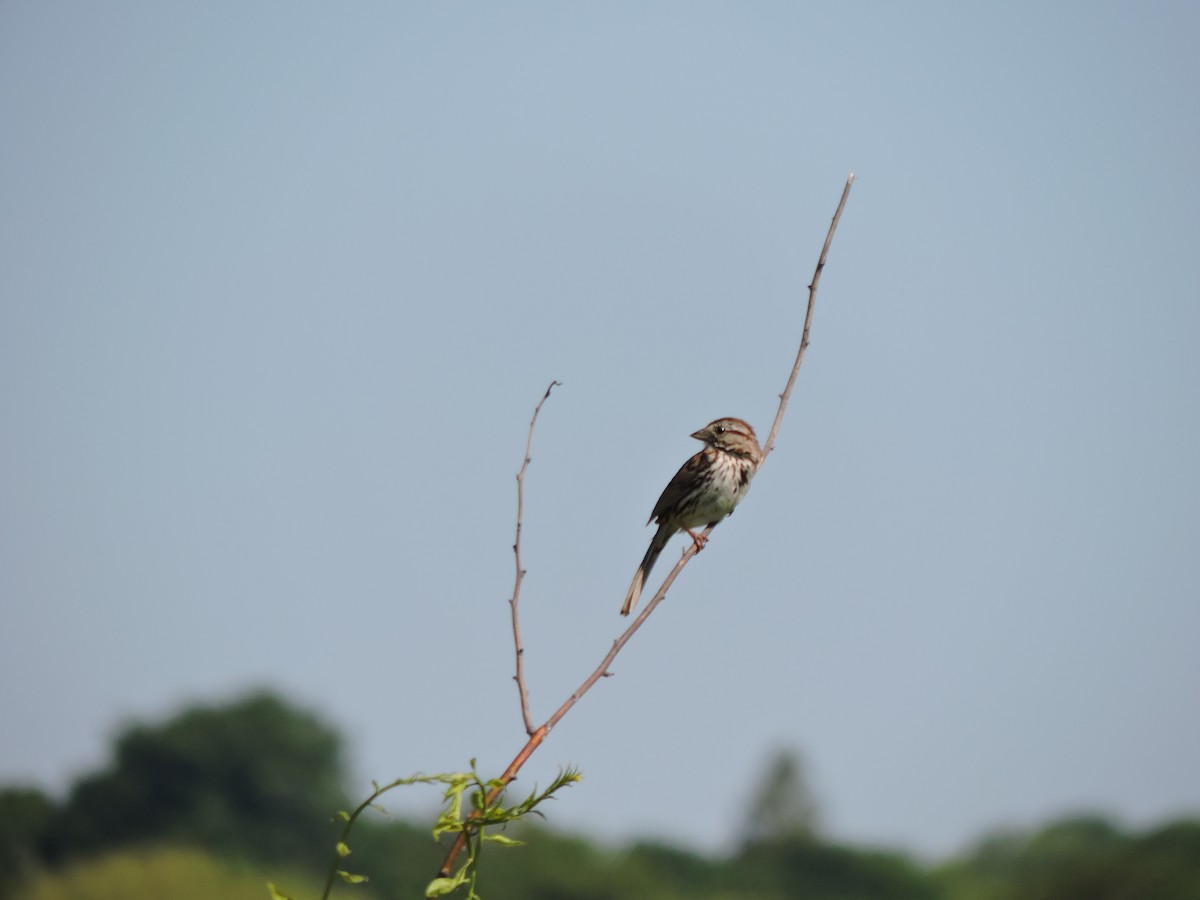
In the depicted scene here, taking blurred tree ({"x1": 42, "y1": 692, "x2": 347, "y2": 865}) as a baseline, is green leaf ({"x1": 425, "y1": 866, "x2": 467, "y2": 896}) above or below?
below

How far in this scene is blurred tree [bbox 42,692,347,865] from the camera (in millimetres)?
104375

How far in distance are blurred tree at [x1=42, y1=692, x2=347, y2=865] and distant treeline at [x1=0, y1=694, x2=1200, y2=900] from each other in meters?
0.10

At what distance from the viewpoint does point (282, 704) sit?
378 ft

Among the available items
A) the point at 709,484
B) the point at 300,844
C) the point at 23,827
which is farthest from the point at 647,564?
the point at 300,844

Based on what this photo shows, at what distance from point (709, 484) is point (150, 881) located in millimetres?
83023

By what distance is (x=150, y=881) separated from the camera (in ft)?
282

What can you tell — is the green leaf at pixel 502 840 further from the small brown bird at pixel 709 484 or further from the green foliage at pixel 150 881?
the green foliage at pixel 150 881

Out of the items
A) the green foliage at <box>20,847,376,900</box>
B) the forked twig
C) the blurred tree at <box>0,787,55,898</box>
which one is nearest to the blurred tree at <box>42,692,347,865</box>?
the blurred tree at <box>0,787,55,898</box>

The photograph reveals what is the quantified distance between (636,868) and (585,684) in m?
99.1

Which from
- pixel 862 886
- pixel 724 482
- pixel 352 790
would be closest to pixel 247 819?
pixel 352 790

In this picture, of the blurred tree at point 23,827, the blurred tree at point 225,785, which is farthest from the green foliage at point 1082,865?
the blurred tree at point 23,827

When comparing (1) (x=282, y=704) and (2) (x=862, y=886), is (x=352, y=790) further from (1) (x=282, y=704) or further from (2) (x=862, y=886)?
(2) (x=862, y=886)

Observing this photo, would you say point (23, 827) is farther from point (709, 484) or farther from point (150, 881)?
point (709, 484)

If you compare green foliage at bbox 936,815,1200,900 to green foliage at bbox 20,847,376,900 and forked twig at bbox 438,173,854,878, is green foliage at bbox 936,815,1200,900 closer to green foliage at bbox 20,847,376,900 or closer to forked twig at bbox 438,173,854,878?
forked twig at bbox 438,173,854,878
